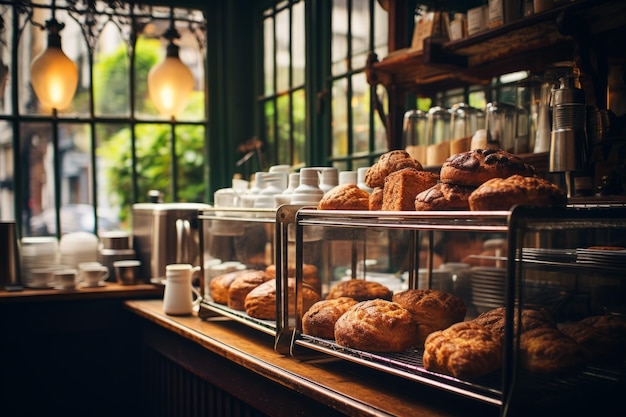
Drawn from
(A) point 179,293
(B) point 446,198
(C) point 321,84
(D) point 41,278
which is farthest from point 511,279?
(D) point 41,278

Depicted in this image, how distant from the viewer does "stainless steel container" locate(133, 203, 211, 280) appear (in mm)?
3588

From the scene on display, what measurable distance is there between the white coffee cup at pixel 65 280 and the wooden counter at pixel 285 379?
849 mm

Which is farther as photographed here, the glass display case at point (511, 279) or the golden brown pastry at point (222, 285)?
the golden brown pastry at point (222, 285)

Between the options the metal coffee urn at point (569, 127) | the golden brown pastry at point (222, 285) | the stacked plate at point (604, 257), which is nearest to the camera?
the stacked plate at point (604, 257)

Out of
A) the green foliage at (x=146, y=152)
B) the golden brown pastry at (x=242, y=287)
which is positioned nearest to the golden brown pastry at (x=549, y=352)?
the golden brown pastry at (x=242, y=287)

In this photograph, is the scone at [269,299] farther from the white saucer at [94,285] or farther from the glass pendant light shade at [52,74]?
the glass pendant light shade at [52,74]

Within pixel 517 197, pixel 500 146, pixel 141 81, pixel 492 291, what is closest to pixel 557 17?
pixel 500 146

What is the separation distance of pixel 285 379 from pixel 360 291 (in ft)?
1.51

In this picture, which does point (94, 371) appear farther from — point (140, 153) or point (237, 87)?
point (140, 153)

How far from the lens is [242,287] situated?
2.46 metres

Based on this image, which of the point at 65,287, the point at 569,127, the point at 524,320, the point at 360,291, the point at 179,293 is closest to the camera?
the point at 524,320

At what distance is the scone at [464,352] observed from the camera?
1.39 metres

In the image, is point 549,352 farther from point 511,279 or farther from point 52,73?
point 52,73

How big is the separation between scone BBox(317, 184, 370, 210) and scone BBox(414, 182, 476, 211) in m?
0.34
